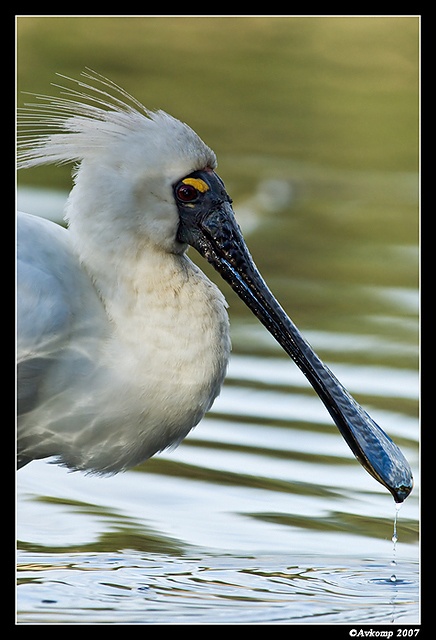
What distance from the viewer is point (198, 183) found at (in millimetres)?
4262

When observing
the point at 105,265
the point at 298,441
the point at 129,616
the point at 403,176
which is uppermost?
the point at 403,176

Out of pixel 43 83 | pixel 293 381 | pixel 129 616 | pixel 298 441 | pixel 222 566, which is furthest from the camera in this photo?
pixel 43 83

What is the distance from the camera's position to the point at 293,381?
6.60m

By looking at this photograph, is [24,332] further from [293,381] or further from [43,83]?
[43,83]

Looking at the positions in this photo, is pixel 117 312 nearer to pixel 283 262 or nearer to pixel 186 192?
pixel 186 192

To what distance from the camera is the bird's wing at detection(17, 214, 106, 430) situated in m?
4.03

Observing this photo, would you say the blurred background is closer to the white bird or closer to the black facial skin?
the black facial skin

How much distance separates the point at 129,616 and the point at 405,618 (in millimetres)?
1023

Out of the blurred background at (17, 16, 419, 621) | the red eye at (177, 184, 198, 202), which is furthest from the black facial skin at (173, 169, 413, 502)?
the blurred background at (17, 16, 419, 621)

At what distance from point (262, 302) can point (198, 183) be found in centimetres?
61

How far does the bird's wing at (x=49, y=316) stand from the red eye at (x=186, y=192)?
1.53 feet

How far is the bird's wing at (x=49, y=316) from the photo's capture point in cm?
403

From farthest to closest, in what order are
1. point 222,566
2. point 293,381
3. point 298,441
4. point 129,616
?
1. point 293,381
2. point 298,441
3. point 222,566
4. point 129,616
